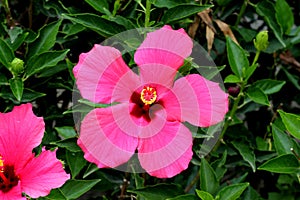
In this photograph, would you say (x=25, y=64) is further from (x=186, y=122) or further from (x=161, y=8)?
(x=186, y=122)

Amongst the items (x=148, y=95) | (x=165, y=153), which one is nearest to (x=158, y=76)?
(x=148, y=95)

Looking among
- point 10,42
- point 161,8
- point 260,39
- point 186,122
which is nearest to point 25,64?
point 10,42

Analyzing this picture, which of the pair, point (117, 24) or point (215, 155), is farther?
point (215, 155)

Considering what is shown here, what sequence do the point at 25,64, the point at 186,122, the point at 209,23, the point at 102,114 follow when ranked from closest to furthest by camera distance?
the point at 102,114
the point at 186,122
the point at 25,64
the point at 209,23

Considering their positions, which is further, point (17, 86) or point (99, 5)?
point (99, 5)

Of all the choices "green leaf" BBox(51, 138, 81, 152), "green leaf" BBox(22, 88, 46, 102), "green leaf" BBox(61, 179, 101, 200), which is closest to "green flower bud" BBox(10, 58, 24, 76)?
"green leaf" BBox(22, 88, 46, 102)

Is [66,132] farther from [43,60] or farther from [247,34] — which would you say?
[247,34]

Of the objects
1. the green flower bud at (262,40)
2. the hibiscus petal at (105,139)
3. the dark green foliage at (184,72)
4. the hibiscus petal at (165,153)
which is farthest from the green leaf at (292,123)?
the hibiscus petal at (105,139)
